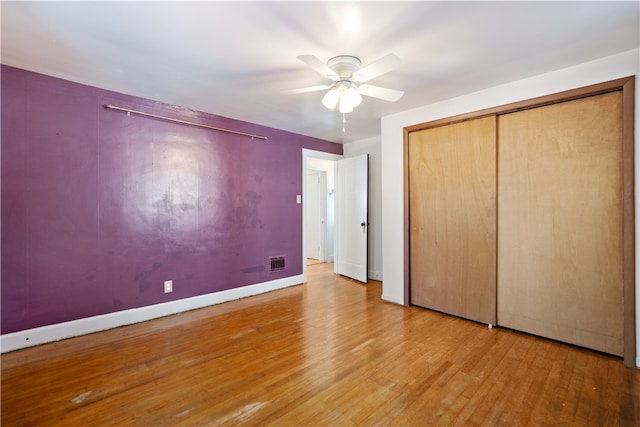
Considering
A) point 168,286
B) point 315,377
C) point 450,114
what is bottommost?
point 315,377

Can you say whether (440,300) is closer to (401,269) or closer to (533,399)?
(401,269)

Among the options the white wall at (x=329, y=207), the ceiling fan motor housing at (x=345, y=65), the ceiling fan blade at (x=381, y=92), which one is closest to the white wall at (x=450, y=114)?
the ceiling fan blade at (x=381, y=92)

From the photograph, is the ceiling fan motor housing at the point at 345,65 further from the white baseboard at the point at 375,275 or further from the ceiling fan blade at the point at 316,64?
the white baseboard at the point at 375,275

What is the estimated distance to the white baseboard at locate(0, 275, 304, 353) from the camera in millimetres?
2463

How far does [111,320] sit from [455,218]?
367 cm

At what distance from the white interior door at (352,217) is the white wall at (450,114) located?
0.92 metres

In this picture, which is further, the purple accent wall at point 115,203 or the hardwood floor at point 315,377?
the purple accent wall at point 115,203

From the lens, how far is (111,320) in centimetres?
291

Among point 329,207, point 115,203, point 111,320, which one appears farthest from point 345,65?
point 329,207

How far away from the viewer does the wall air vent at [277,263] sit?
4.27 metres

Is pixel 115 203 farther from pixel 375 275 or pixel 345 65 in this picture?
pixel 375 275

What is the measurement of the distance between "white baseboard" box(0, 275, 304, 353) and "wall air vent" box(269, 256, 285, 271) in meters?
0.28

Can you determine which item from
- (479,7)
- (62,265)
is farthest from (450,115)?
(62,265)

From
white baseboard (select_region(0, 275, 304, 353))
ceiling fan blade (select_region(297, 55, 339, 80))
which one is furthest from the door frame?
ceiling fan blade (select_region(297, 55, 339, 80))
